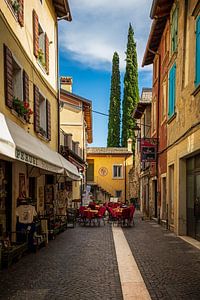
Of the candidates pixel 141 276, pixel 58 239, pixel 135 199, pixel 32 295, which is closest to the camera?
pixel 32 295

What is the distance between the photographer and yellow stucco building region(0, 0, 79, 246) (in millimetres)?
8352

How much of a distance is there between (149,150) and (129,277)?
12.1m

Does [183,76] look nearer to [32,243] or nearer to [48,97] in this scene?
[48,97]

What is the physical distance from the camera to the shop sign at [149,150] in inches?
728

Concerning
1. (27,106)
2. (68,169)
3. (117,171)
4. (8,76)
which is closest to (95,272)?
(8,76)

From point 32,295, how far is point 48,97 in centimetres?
1027

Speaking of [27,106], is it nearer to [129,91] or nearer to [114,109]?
[129,91]

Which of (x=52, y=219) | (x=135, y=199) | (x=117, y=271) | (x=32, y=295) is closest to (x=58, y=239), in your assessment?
(x=52, y=219)

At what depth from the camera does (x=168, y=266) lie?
7.75 m

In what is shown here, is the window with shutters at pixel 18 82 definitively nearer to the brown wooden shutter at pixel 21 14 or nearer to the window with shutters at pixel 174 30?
the brown wooden shutter at pixel 21 14

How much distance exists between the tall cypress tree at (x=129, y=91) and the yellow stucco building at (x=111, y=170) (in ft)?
26.8

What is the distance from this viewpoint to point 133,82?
52062 mm

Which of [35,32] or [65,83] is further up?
[65,83]

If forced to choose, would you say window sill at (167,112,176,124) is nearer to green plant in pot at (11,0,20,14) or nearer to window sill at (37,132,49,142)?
window sill at (37,132,49,142)
